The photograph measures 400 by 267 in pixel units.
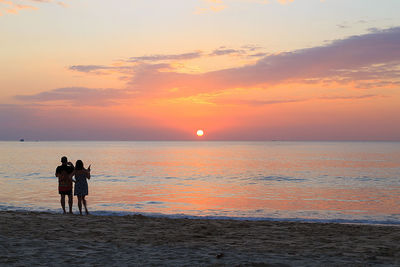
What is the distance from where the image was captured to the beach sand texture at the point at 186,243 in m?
8.45

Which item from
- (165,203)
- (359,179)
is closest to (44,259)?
(165,203)

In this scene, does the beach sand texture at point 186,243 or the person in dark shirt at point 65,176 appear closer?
the beach sand texture at point 186,243

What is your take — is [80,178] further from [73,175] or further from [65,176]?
[65,176]

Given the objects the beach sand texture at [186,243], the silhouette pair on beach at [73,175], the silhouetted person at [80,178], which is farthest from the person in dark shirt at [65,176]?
the beach sand texture at [186,243]

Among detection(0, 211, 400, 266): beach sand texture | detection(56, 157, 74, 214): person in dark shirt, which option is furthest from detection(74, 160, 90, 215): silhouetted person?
detection(0, 211, 400, 266): beach sand texture

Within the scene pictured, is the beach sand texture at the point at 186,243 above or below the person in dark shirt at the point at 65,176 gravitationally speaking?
below

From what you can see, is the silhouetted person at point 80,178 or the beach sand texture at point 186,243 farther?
the silhouetted person at point 80,178

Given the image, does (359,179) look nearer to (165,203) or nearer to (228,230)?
(165,203)

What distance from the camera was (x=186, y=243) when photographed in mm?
10344

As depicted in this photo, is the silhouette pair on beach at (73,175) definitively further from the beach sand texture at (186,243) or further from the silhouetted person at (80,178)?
the beach sand texture at (186,243)

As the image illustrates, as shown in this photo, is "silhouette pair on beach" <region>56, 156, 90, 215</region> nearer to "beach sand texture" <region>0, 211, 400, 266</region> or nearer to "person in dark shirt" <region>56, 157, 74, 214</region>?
"person in dark shirt" <region>56, 157, 74, 214</region>

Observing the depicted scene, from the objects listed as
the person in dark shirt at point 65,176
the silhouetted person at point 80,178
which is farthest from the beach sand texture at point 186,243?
the person in dark shirt at point 65,176

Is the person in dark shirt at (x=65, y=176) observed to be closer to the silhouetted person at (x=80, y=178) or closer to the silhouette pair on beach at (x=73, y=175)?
the silhouette pair on beach at (x=73, y=175)

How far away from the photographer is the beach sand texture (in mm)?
8453
